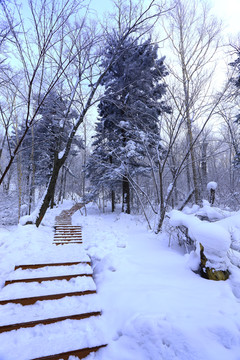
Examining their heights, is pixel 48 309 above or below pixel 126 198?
below

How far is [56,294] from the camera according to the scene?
223cm

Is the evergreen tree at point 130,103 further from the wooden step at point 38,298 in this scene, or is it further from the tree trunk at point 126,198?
the wooden step at point 38,298

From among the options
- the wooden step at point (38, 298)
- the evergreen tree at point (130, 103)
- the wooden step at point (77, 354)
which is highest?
the evergreen tree at point (130, 103)

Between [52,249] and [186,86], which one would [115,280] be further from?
[186,86]

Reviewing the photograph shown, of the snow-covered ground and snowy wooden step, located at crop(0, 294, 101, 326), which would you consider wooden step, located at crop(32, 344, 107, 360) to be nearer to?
the snow-covered ground

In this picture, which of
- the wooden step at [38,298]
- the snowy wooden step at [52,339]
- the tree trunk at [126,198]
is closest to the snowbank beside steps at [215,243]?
the snowy wooden step at [52,339]

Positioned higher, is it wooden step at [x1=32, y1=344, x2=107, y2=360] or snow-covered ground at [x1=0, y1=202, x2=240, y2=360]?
snow-covered ground at [x1=0, y1=202, x2=240, y2=360]

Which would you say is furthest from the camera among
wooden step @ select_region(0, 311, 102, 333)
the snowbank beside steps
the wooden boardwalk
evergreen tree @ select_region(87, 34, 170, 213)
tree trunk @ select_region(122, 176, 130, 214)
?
tree trunk @ select_region(122, 176, 130, 214)

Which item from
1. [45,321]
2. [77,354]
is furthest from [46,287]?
[77,354]

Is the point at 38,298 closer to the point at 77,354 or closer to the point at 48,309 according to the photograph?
the point at 48,309

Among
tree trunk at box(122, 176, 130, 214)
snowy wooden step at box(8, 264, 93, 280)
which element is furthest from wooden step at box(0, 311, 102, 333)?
tree trunk at box(122, 176, 130, 214)

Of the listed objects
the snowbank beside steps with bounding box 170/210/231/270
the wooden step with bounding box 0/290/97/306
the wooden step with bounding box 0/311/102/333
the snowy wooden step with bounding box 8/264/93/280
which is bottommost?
the wooden step with bounding box 0/311/102/333

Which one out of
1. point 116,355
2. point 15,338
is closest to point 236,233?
point 116,355

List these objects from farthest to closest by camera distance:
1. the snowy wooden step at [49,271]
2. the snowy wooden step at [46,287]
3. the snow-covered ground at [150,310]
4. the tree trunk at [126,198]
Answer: the tree trunk at [126,198], the snowy wooden step at [49,271], the snowy wooden step at [46,287], the snow-covered ground at [150,310]
